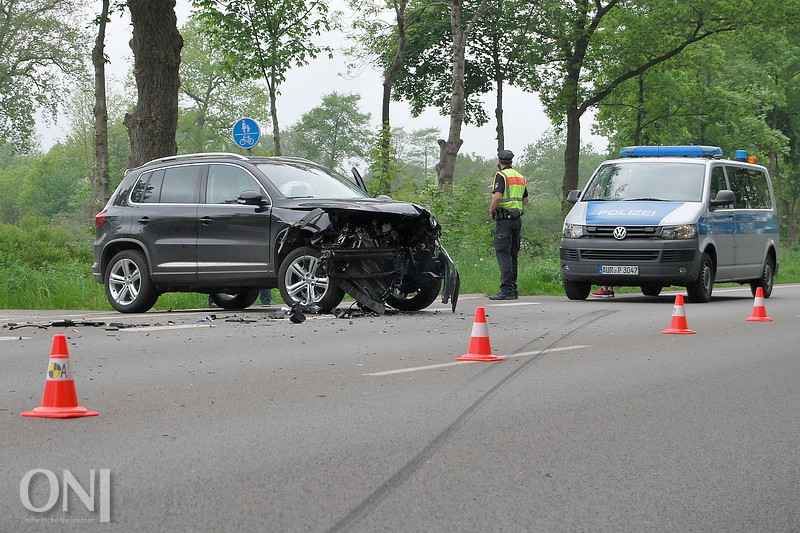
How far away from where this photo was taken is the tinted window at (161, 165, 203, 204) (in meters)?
14.3

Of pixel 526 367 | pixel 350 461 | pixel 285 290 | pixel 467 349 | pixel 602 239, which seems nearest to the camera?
pixel 350 461

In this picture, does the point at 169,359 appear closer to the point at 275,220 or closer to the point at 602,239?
the point at 275,220

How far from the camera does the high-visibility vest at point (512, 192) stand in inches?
670

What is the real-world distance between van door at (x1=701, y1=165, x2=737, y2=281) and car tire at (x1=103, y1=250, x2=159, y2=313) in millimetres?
8136

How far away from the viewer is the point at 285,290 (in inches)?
510

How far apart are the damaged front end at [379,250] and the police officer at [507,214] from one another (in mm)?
3118

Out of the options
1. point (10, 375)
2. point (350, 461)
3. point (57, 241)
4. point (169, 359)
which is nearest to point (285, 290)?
point (169, 359)

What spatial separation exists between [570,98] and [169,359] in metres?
32.2

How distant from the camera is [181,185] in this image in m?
14.5

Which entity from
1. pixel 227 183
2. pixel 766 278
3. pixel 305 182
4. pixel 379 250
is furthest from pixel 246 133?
pixel 766 278

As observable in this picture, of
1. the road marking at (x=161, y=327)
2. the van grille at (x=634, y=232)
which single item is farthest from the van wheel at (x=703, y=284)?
the road marking at (x=161, y=327)

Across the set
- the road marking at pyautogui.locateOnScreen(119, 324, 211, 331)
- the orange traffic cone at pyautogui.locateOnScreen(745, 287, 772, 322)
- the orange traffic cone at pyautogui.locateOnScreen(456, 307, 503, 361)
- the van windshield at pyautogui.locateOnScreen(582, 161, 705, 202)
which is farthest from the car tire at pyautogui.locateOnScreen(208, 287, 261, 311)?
the orange traffic cone at pyautogui.locateOnScreen(456, 307, 503, 361)

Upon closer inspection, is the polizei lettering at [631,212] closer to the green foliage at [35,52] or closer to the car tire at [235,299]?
the car tire at [235,299]

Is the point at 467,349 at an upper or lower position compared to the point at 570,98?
lower
